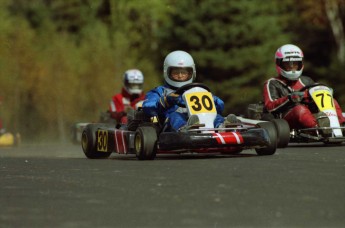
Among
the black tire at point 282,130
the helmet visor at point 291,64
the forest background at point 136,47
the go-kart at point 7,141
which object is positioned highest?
the forest background at point 136,47

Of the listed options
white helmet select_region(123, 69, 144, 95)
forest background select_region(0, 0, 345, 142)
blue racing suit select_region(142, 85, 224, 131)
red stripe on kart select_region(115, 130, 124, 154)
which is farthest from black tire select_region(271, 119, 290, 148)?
forest background select_region(0, 0, 345, 142)

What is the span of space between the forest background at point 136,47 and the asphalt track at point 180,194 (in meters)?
18.2

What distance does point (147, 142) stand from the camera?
12555 millimetres

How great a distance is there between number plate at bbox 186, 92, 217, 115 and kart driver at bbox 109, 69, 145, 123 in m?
8.17

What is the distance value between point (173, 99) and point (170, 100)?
0.04 meters

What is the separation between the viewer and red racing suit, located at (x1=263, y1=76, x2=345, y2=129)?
619 inches

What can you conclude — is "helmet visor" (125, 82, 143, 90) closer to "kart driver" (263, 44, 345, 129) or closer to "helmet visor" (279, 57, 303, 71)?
"kart driver" (263, 44, 345, 129)

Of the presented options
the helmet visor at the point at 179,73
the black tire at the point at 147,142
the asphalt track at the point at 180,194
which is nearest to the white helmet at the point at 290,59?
the helmet visor at the point at 179,73

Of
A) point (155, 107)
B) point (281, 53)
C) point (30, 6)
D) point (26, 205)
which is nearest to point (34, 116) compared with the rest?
point (30, 6)

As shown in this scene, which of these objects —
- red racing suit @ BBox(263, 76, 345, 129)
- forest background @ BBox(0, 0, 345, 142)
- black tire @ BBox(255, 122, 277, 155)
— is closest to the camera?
black tire @ BBox(255, 122, 277, 155)

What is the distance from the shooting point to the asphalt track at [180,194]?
730 cm

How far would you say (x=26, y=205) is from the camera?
8.22 m

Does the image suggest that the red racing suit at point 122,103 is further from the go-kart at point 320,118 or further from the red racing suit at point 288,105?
the go-kart at point 320,118

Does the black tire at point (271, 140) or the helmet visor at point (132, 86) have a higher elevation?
the helmet visor at point (132, 86)
